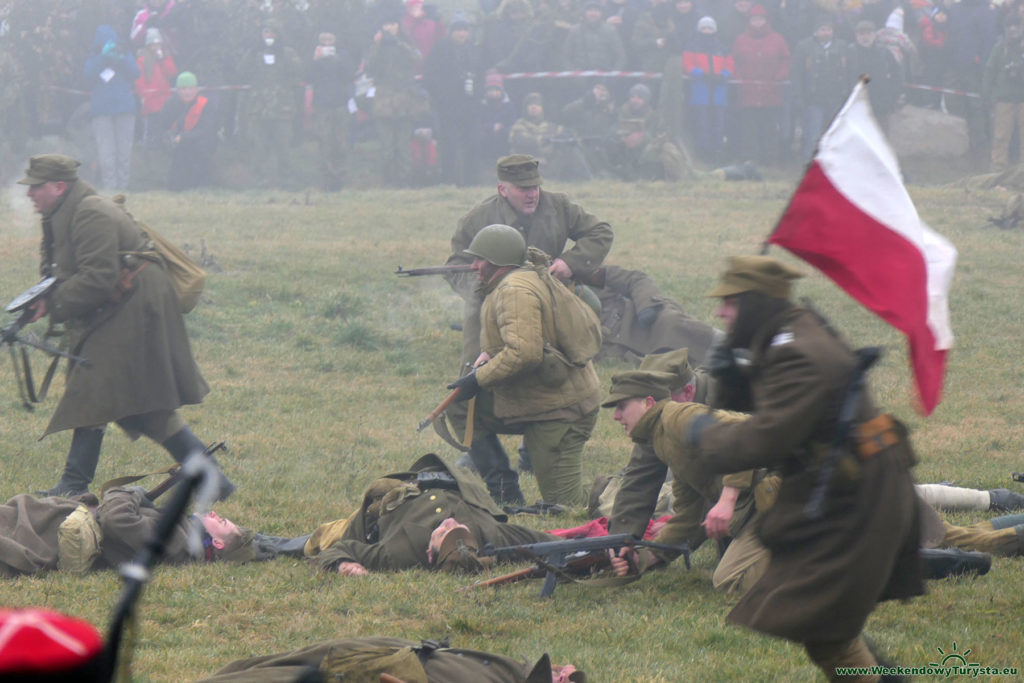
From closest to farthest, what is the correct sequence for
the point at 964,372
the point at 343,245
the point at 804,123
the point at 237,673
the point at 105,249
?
the point at 237,673 → the point at 105,249 → the point at 964,372 → the point at 343,245 → the point at 804,123

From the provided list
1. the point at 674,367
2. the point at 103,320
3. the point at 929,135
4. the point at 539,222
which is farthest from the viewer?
the point at 929,135

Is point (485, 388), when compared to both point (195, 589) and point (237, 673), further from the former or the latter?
point (237, 673)

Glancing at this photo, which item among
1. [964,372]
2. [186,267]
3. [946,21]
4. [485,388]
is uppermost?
[946,21]

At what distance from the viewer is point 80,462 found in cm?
847

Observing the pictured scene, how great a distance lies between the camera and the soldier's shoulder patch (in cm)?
416

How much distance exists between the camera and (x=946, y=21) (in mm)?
22234

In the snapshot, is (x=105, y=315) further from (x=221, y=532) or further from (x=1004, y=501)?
(x=1004, y=501)

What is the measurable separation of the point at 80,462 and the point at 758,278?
18.4ft

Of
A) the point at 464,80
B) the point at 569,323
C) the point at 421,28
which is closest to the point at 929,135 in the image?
the point at 464,80

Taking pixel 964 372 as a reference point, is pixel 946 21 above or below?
above

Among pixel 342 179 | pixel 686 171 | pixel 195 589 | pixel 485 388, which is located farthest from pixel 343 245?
pixel 195 589

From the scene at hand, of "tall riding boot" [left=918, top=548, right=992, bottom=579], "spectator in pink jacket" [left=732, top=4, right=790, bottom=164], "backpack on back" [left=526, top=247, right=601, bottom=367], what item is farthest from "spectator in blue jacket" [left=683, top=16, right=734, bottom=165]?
"tall riding boot" [left=918, top=548, right=992, bottom=579]

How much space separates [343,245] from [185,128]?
6609 millimetres

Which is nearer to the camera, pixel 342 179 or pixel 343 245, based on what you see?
pixel 343 245
